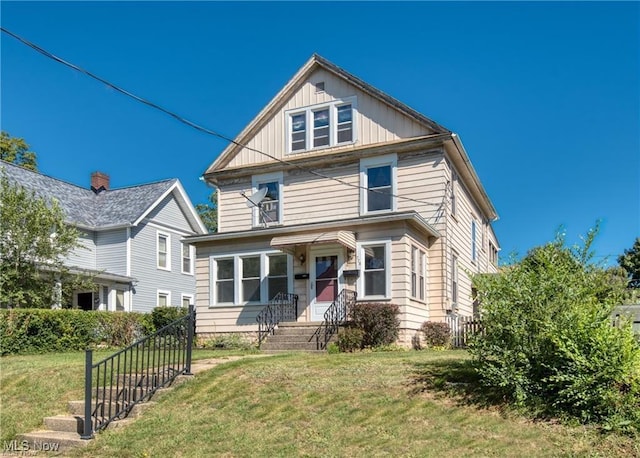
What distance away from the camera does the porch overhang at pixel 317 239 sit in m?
15.6

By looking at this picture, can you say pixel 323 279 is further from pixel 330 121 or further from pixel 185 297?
pixel 185 297

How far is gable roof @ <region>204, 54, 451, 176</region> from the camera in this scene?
58.7 ft

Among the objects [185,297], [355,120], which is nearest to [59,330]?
[355,120]

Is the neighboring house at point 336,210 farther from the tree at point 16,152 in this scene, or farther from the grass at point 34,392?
the tree at point 16,152

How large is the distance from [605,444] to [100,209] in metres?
27.3

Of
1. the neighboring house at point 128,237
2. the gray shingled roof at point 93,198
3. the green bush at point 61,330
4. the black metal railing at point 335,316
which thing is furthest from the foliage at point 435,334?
the gray shingled roof at point 93,198

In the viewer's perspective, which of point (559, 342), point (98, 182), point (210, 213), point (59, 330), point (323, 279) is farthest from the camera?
point (210, 213)

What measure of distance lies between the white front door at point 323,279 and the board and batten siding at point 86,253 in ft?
44.5

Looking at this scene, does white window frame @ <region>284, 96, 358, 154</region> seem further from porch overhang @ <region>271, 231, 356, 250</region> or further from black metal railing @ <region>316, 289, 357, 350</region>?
black metal railing @ <region>316, 289, 357, 350</region>

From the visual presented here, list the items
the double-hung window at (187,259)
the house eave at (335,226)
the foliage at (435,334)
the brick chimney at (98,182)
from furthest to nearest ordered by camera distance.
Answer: the brick chimney at (98,182), the double-hung window at (187,259), the foliage at (435,334), the house eave at (335,226)

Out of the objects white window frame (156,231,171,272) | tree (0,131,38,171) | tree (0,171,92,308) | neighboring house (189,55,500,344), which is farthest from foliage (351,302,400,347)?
tree (0,131,38,171)

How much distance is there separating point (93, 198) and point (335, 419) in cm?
2625

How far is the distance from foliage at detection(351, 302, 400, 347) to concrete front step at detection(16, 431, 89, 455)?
7.92m

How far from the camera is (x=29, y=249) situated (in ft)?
67.6
